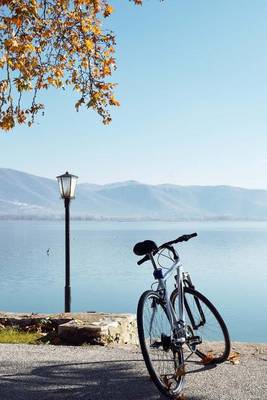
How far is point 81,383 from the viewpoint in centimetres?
639

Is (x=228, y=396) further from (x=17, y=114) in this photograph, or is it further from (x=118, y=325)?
(x=17, y=114)

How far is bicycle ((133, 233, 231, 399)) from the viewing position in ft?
18.7

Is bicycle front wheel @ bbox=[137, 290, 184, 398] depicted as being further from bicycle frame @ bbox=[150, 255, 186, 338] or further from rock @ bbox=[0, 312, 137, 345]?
rock @ bbox=[0, 312, 137, 345]

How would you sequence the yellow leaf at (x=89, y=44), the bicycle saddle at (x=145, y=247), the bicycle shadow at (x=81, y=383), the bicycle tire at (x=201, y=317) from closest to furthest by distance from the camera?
the bicycle shadow at (x=81, y=383)
the bicycle saddle at (x=145, y=247)
the bicycle tire at (x=201, y=317)
the yellow leaf at (x=89, y=44)

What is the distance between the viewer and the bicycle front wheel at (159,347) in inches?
222

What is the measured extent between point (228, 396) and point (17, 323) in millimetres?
6007

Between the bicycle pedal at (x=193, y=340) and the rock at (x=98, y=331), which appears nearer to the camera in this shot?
the bicycle pedal at (x=193, y=340)

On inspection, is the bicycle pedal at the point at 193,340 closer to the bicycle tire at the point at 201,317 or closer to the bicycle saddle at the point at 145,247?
the bicycle tire at the point at 201,317

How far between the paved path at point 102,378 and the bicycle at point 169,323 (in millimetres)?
256

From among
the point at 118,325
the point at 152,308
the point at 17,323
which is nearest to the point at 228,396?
the point at 152,308

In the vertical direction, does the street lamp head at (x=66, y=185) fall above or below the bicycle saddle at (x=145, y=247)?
above

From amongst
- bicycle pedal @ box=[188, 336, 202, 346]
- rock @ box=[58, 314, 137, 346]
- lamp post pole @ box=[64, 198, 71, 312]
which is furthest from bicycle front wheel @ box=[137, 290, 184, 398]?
lamp post pole @ box=[64, 198, 71, 312]

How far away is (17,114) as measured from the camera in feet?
42.5

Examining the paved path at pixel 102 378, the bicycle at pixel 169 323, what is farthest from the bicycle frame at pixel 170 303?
the paved path at pixel 102 378
